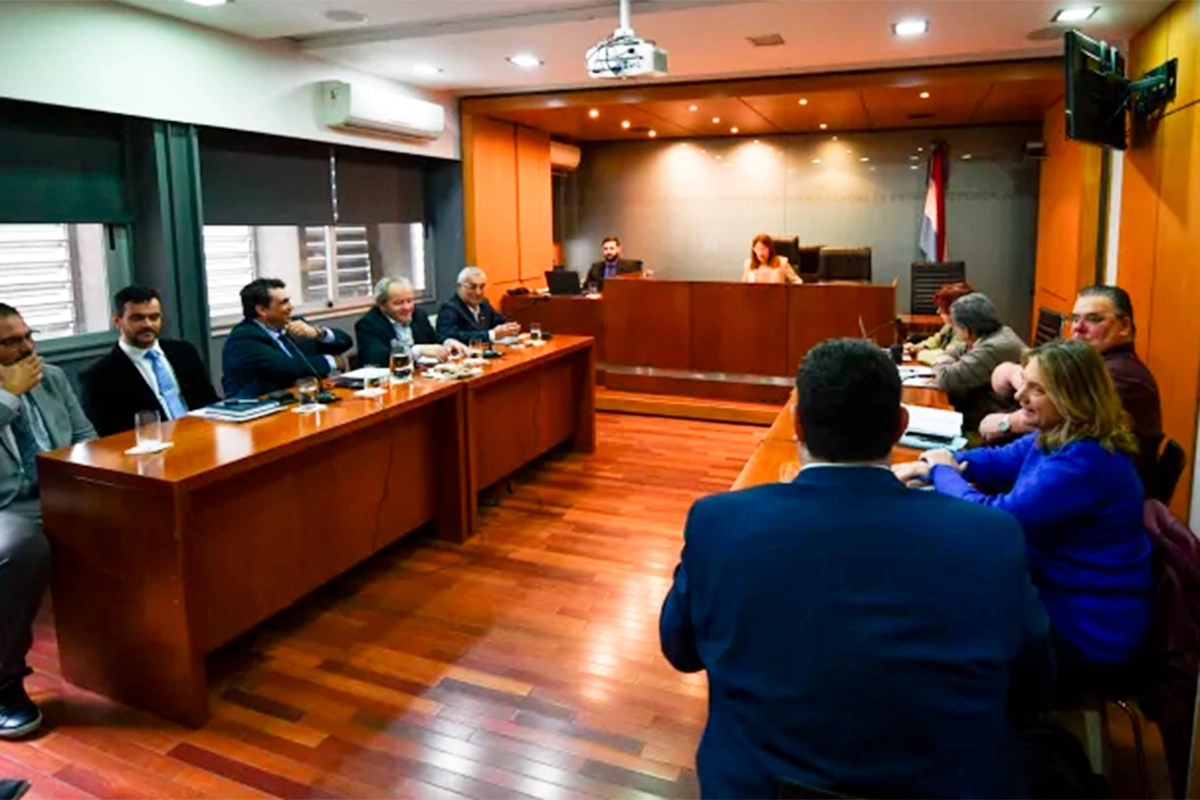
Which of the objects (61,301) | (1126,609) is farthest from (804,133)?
(1126,609)

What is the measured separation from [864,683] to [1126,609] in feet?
3.45

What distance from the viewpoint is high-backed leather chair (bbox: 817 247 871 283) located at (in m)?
8.22

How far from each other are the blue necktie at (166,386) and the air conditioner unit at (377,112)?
2730 mm

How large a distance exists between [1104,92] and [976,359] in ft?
6.97

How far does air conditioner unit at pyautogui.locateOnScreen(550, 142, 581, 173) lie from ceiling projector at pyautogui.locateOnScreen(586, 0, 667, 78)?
5116 millimetres

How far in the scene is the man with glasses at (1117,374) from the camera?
2551 mm

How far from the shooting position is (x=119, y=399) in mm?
3398

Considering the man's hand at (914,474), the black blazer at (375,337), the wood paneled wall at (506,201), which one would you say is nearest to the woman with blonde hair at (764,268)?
the wood paneled wall at (506,201)

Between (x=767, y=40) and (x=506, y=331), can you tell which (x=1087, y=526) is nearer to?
(x=506, y=331)

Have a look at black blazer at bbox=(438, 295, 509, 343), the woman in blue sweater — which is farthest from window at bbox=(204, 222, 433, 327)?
the woman in blue sweater

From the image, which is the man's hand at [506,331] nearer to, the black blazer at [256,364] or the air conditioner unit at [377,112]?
the black blazer at [256,364]

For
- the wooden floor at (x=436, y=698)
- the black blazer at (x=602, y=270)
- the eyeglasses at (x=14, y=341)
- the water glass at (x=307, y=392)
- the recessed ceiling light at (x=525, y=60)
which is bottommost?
the wooden floor at (x=436, y=698)

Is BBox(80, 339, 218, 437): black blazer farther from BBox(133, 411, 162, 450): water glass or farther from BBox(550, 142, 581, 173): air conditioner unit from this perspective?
BBox(550, 142, 581, 173): air conditioner unit

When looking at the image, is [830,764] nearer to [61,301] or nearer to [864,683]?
[864,683]
